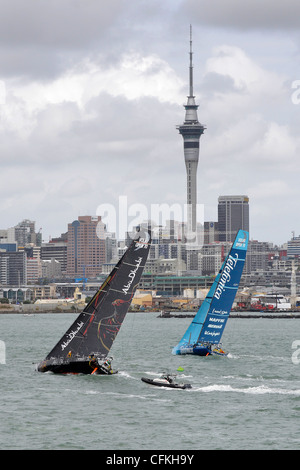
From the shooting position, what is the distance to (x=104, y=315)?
155ft

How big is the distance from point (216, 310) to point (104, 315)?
54.8 feet

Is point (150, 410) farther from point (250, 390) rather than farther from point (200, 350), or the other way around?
point (200, 350)

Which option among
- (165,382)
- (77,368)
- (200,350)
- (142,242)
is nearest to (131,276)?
(142,242)

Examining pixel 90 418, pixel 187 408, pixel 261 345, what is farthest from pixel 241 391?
pixel 261 345

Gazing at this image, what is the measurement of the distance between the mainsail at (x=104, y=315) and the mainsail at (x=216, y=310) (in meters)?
15.3

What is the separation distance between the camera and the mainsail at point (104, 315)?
46812 millimetres

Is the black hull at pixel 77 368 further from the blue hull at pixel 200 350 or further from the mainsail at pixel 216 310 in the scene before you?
the mainsail at pixel 216 310

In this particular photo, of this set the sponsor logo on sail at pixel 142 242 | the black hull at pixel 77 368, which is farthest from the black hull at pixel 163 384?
the sponsor logo on sail at pixel 142 242

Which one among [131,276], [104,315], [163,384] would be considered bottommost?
[163,384]

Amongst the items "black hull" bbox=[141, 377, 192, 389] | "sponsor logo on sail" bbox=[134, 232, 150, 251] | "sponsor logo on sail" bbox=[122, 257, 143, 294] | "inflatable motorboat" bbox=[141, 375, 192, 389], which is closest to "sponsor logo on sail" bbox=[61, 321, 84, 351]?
"sponsor logo on sail" bbox=[122, 257, 143, 294]

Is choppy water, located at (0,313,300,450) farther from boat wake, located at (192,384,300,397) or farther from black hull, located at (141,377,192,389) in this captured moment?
black hull, located at (141,377,192,389)

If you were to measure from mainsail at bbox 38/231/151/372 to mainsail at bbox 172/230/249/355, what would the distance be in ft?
50.1

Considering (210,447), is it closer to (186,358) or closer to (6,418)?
(6,418)

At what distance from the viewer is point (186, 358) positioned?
6162cm
